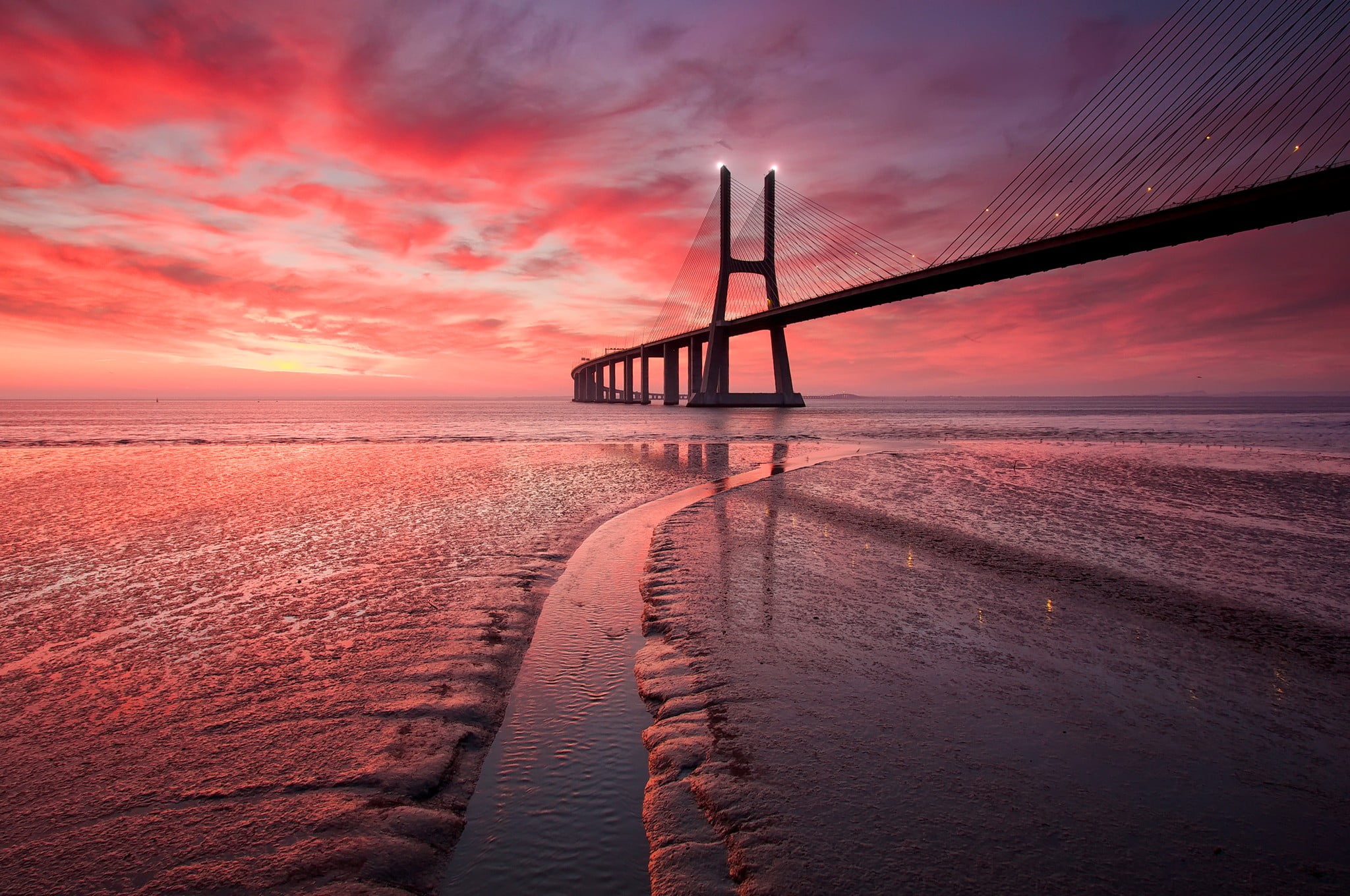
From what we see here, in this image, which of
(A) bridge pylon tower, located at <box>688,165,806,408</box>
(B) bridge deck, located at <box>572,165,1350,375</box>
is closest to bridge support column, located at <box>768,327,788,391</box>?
(A) bridge pylon tower, located at <box>688,165,806,408</box>

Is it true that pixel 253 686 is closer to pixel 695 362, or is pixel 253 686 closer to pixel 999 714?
pixel 999 714

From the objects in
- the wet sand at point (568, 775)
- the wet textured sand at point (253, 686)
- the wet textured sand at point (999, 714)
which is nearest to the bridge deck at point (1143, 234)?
the wet textured sand at point (999, 714)

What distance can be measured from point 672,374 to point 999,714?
258 ft

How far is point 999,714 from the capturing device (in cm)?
285

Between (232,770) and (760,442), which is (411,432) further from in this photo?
(232,770)

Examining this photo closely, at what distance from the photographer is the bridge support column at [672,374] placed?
79188 mm

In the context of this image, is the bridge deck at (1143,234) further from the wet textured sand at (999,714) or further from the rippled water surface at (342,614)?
the wet textured sand at (999,714)

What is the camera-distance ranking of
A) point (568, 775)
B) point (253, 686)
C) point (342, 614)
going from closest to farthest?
1. point (568, 775)
2. point (253, 686)
3. point (342, 614)

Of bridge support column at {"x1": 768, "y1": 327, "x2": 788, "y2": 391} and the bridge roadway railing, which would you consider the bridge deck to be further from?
bridge support column at {"x1": 768, "y1": 327, "x2": 788, "y2": 391}

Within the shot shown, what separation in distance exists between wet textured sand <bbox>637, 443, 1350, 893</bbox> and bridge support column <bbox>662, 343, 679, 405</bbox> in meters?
72.0

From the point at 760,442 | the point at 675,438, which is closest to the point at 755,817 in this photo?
the point at 760,442

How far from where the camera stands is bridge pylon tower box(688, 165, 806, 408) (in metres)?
58.3

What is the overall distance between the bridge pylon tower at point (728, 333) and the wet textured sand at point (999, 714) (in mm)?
52760

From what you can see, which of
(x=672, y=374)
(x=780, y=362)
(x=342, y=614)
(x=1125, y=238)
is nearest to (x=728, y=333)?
(x=780, y=362)
